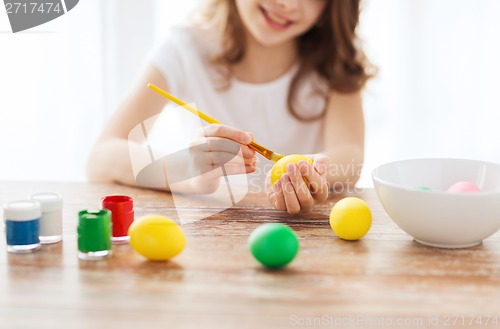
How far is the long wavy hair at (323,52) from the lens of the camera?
1720mm

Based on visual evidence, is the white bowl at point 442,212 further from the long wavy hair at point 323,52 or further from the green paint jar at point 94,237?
the long wavy hair at point 323,52

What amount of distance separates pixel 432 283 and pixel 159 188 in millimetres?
652

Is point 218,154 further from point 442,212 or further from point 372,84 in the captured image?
point 372,84

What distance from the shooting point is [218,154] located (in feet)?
3.59

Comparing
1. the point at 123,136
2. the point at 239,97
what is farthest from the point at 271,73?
the point at 123,136

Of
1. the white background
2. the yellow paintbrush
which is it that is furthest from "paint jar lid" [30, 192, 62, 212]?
the white background

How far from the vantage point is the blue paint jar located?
2.73ft

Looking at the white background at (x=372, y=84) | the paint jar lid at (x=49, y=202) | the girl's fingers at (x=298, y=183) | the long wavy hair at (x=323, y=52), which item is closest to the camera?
the paint jar lid at (x=49, y=202)

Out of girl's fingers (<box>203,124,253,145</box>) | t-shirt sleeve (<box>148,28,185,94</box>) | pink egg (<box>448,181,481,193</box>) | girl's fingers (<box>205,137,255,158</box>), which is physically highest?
t-shirt sleeve (<box>148,28,185,94</box>)

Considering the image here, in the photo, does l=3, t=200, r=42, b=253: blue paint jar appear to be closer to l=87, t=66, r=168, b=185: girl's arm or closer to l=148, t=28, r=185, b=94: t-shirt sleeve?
l=87, t=66, r=168, b=185: girl's arm

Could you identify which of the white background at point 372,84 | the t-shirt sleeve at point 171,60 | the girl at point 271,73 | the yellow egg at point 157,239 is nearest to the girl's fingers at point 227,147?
the yellow egg at point 157,239

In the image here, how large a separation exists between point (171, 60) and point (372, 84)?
949mm

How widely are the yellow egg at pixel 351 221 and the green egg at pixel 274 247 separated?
0.13 m

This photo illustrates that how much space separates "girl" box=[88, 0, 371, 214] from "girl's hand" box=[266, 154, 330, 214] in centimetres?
54
